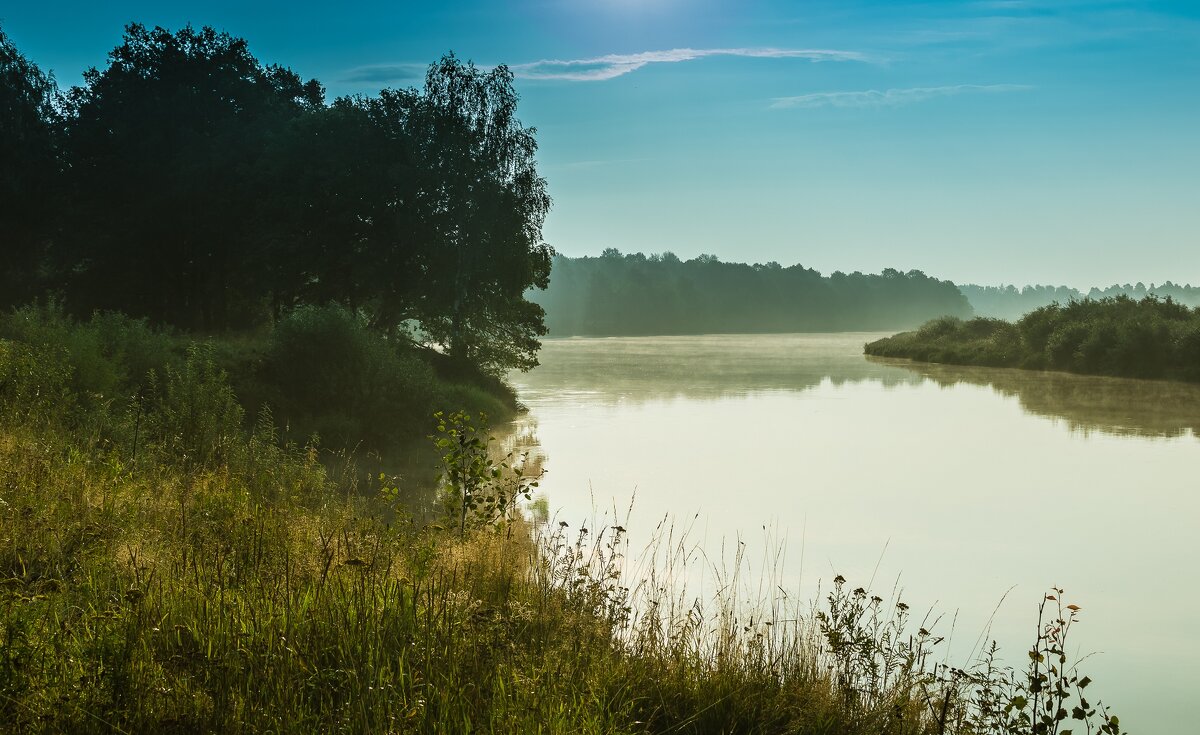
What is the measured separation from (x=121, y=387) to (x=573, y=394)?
2006 cm

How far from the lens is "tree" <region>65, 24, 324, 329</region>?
29.9 meters

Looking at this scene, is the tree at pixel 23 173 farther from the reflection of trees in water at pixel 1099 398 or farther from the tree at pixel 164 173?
the reflection of trees in water at pixel 1099 398

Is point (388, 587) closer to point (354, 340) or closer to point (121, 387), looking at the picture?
point (121, 387)

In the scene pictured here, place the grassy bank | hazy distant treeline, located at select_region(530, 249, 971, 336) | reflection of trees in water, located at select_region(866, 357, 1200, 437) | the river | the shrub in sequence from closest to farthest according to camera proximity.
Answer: the grassy bank → the river → the shrub → reflection of trees in water, located at select_region(866, 357, 1200, 437) → hazy distant treeline, located at select_region(530, 249, 971, 336)

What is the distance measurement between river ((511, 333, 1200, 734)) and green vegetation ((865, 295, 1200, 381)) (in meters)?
9.63

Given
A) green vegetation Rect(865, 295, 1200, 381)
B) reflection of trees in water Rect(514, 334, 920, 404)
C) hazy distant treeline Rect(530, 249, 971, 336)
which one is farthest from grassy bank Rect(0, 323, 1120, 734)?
hazy distant treeline Rect(530, 249, 971, 336)

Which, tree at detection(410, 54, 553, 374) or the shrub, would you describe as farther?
tree at detection(410, 54, 553, 374)

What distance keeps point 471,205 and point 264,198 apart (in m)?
6.91

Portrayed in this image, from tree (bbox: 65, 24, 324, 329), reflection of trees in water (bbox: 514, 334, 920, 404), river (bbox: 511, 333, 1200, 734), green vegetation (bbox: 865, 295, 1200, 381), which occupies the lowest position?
river (bbox: 511, 333, 1200, 734)

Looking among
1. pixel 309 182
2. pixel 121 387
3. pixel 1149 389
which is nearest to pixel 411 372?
pixel 121 387

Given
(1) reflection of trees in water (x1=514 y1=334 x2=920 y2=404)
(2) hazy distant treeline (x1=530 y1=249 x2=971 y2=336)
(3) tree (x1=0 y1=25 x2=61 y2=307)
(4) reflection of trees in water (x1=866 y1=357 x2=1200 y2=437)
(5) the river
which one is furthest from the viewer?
(2) hazy distant treeline (x1=530 y1=249 x2=971 y2=336)

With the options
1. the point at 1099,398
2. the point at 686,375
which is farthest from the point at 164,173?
the point at 1099,398

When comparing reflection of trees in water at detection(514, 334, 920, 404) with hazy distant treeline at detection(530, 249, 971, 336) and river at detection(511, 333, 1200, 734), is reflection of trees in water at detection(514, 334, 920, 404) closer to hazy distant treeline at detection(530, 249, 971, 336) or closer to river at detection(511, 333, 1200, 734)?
river at detection(511, 333, 1200, 734)

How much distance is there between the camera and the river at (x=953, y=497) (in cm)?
874
